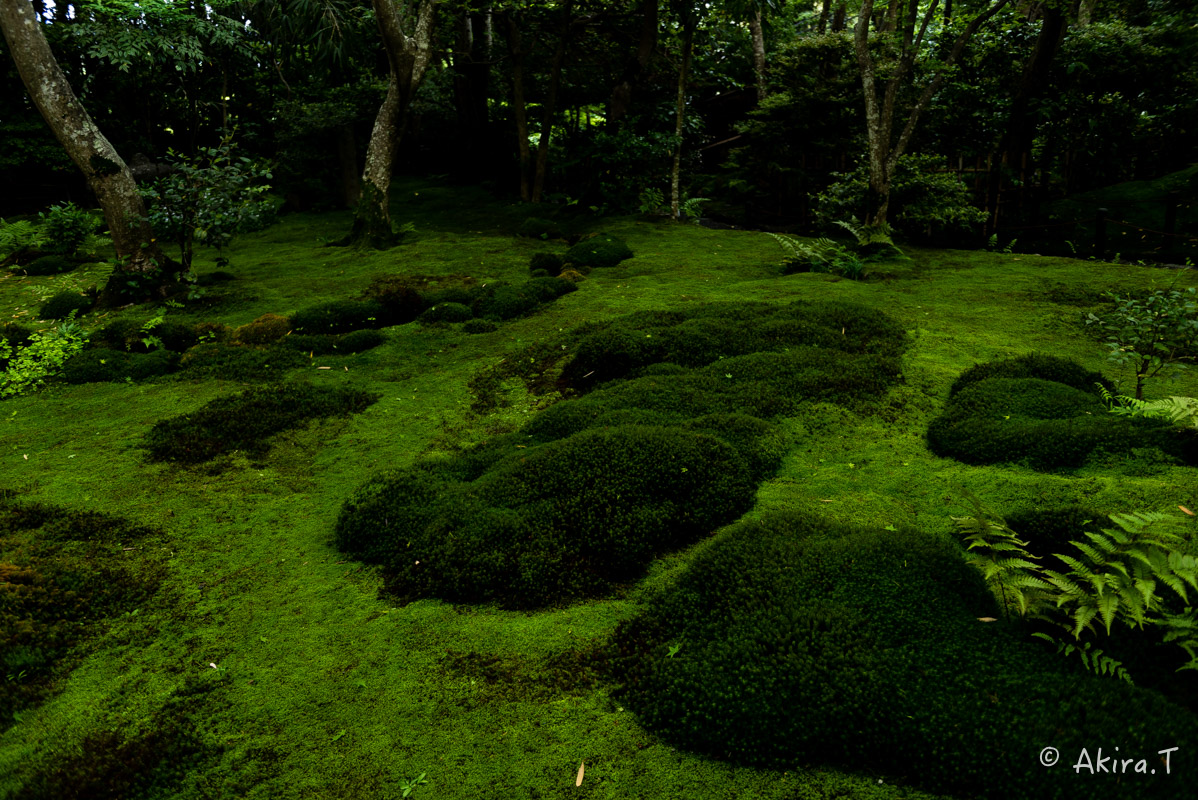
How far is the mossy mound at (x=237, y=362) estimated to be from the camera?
6.89m

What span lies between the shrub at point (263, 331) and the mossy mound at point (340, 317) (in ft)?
0.46

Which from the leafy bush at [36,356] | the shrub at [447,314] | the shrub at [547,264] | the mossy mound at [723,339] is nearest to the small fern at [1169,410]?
the mossy mound at [723,339]

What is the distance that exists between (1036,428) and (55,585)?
563 cm

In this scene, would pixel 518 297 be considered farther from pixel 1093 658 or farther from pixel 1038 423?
pixel 1093 658

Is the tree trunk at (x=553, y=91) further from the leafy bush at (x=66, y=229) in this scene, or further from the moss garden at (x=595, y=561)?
the leafy bush at (x=66, y=229)

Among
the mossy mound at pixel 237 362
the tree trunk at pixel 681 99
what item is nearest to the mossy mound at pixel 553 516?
the mossy mound at pixel 237 362

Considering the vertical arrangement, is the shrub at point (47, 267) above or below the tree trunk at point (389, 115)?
below

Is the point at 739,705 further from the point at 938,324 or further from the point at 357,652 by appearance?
the point at 938,324

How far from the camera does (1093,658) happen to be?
2.41 meters

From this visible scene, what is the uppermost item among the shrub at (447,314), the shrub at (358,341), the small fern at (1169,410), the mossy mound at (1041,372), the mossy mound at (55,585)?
the small fern at (1169,410)

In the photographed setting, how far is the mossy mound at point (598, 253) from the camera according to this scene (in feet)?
33.7

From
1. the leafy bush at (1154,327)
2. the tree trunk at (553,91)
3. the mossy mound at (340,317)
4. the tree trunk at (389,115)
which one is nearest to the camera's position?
the leafy bush at (1154,327)

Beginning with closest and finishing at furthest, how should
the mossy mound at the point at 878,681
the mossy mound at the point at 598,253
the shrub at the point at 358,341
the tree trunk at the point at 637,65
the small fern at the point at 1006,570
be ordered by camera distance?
1. the mossy mound at the point at 878,681
2. the small fern at the point at 1006,570
3. the shrub at the point at 358,341
4. the mossy mound at the point at 598,253
5. the tree trunk at the point at 637,65

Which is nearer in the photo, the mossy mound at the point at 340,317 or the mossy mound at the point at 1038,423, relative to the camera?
the mossy mound at the point at 1038,423
